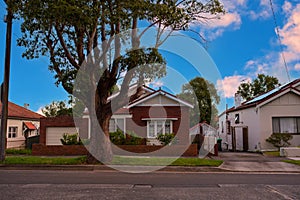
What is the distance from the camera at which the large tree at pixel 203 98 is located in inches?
1778

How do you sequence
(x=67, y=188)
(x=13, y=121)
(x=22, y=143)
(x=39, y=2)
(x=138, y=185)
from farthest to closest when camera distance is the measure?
(x=22, y=143) → (x=13, y=121) → (x=39, y=2) → (x=138, y=185) → (x=67, y=188)

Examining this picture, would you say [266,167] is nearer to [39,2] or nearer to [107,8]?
[107,8]

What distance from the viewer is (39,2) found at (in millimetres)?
11477

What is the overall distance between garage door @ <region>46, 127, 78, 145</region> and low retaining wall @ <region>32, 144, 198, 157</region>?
643cm

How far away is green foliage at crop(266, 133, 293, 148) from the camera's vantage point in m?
20.8

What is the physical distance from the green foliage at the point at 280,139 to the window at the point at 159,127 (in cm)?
736

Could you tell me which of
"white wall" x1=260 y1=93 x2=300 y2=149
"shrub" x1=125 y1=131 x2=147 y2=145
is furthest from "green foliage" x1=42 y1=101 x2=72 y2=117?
"white wall" x1=260 y1=93 x2=300 y2=149

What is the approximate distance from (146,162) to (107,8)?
24.0 feet

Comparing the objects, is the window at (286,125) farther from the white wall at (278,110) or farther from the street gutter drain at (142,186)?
the street gutter drain at (142,186)

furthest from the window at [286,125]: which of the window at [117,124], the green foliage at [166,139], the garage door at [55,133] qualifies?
the garage door at [55,133]

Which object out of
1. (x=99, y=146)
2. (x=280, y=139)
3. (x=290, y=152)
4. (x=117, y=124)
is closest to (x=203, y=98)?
(x=117, y=124)

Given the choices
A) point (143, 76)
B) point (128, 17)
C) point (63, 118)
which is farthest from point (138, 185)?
point (63, 118)

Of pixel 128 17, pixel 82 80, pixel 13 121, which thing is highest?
pixel 128 17

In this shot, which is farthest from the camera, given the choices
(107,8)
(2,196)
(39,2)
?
(107,8)
